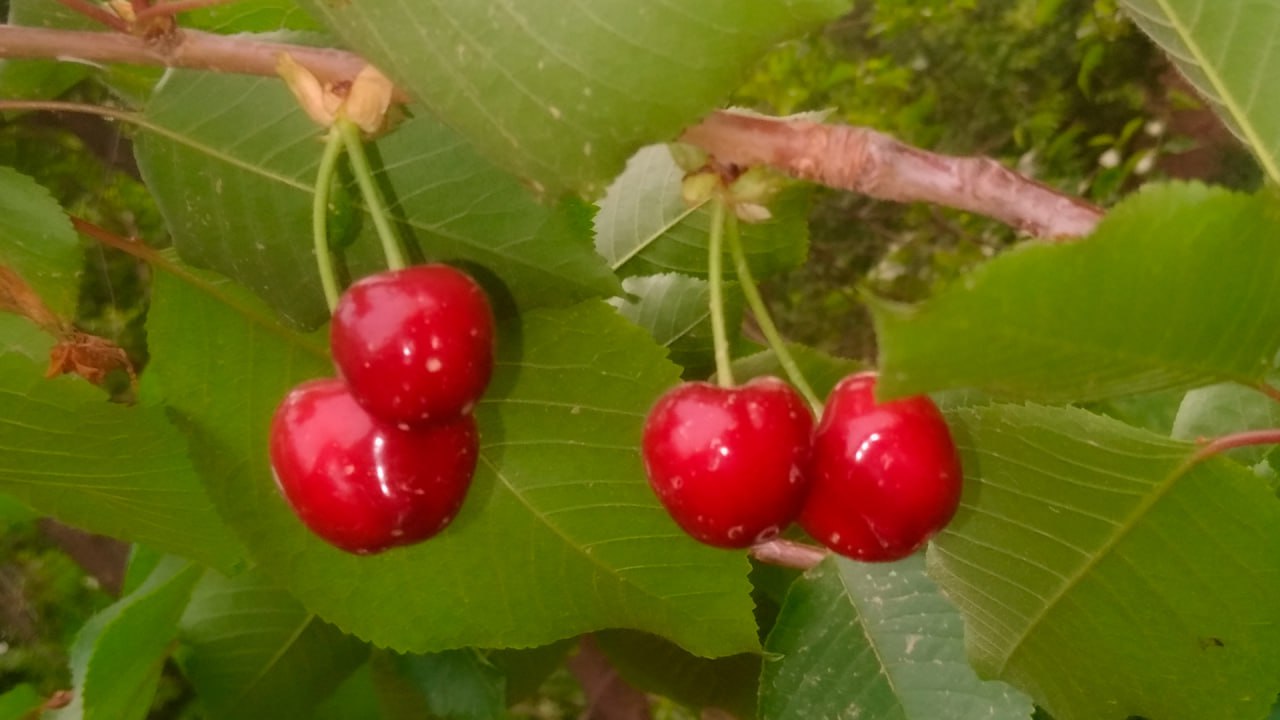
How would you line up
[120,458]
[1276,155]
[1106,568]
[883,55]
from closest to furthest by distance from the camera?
[1276,155], [1106,568], [120,458], [883,55]

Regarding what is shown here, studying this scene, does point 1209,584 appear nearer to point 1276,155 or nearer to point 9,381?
point 1276,155

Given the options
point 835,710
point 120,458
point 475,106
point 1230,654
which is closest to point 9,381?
point 120,458

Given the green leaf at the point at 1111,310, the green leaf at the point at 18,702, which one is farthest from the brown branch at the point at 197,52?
the green leaf at the point at 18,702

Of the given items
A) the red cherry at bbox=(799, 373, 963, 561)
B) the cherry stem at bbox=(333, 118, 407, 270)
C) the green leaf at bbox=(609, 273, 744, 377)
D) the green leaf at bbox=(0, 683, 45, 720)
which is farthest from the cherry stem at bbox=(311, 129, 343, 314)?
the green leaf at bbox=(0, 683, 45, 720)

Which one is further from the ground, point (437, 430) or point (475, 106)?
point (475, 106)

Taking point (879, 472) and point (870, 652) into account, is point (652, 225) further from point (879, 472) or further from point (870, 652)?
point (879, 472)

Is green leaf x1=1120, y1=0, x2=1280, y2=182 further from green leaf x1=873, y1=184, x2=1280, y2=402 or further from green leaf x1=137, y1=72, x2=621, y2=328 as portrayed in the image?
green leaf x1=137, y1=72, x2=621, y2=328
